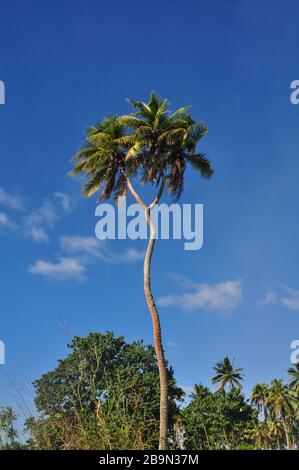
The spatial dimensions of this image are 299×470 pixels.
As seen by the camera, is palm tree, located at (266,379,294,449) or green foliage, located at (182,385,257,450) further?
palm tree, located at (266,379,294,449)

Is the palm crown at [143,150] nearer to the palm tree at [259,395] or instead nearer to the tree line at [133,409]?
the tree line at [133,409]

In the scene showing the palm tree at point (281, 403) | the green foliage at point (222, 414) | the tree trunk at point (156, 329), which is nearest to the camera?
the tree trunk at point (156, 329)

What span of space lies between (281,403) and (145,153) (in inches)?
1767

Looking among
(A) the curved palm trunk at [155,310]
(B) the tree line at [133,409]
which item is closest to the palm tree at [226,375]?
(B) the tree line at [133,409]

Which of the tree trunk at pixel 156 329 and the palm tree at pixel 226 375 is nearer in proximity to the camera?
the tree trunk at pixel 156 329

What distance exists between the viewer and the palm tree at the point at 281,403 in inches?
2285

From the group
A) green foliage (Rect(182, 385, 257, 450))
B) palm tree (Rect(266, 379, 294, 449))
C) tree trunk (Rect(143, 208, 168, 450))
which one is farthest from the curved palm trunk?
palm tree (Rect(266, 379, 294, 449))

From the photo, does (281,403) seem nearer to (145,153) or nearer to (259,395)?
(259,395)

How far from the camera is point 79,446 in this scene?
6.91m

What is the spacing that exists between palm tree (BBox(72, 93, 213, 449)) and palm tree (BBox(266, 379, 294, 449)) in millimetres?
42348

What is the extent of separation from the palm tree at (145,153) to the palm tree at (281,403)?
139 feet

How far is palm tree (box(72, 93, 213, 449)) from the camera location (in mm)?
24547

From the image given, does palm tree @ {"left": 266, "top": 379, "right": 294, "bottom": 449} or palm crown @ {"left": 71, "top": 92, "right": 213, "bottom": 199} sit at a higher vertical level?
palm crown @ {"left": 71, "top": 92, "right": 213, "bottom": 199}

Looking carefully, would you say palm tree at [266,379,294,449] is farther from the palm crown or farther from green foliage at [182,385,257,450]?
the palm crown
